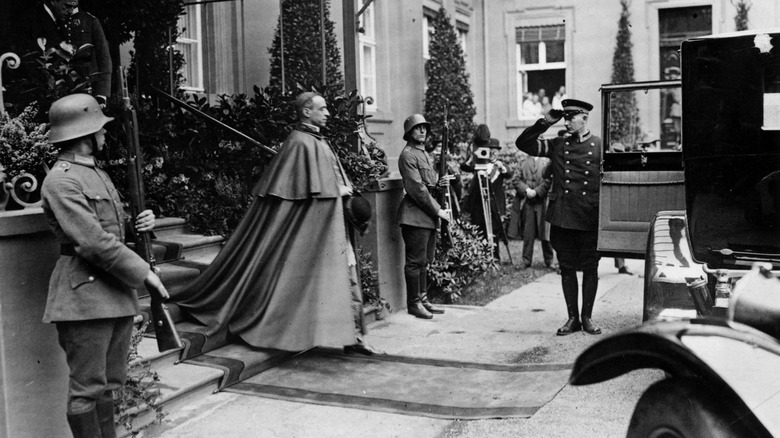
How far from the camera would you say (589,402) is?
5.51 metres

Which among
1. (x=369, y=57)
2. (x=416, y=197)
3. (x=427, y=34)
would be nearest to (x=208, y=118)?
(x=416, y=197)

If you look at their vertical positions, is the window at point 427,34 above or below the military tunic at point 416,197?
above

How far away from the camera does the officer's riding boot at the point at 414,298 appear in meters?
8.73

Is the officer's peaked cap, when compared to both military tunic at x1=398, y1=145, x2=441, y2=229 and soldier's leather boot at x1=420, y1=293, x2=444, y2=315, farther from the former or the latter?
soldier's leather boot at x1=420, y1=293, x2=444, y2=315

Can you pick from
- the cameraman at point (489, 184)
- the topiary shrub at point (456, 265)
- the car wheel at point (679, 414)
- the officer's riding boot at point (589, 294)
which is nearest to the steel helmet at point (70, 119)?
the car wheel at point (679, 414)

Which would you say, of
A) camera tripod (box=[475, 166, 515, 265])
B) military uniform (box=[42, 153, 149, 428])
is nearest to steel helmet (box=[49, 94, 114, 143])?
military uniform (box=[42, 153, 149, 428])

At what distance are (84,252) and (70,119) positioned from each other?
0.65 meters

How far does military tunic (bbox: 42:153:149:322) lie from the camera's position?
386cm

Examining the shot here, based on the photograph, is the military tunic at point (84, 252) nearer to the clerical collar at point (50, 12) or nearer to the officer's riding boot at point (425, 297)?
the clerical collar at point (50, 12)

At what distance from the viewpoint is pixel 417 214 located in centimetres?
860

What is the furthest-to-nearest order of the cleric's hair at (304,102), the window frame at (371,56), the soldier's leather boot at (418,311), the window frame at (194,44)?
the window frame at (371,56)
the window frame at (194,44)
the soldier's leather boot at (418,311)
the cleric's hair at (304,102)

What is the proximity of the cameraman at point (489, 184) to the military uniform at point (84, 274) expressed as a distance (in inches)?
313

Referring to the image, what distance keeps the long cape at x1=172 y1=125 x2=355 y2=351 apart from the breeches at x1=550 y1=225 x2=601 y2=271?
7.23 feet

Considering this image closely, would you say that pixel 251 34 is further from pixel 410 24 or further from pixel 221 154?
pixel 410 24
